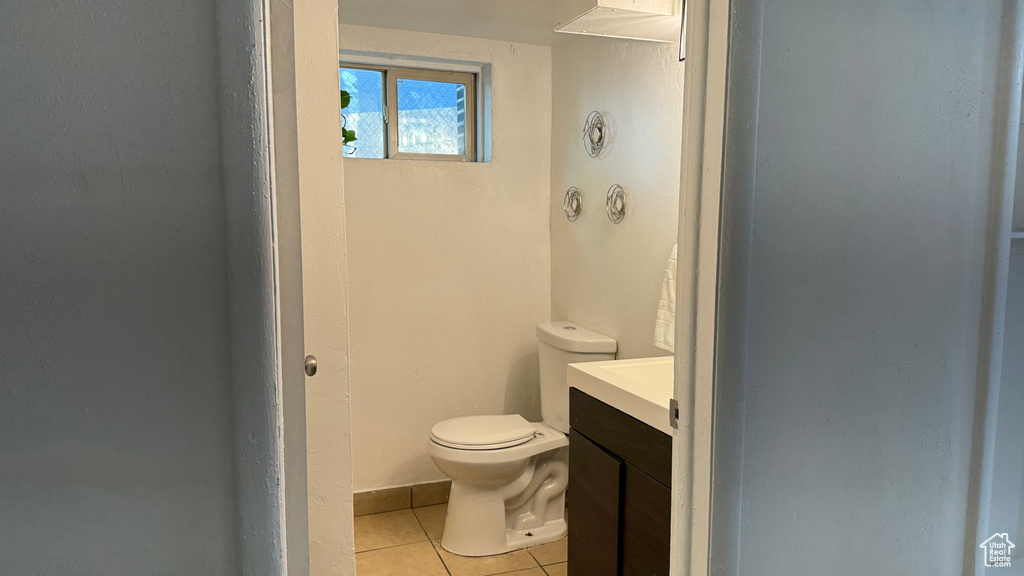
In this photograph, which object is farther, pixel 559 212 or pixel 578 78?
pixel 559 212

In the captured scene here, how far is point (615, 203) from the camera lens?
2387mm

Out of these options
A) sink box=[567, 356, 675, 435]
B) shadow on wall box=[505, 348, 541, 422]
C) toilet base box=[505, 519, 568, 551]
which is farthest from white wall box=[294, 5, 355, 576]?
shadow on wall box=[505, 348, 541, 422]

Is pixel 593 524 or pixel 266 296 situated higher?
pixel 266 296

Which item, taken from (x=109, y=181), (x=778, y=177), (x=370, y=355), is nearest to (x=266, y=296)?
(x=109, y=181)

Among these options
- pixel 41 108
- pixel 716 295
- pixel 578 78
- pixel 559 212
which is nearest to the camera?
pixel 41 108

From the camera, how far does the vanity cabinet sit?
1470 millimetres

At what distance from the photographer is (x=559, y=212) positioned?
2.80 meters

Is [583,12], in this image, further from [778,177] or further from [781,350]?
[781,350]

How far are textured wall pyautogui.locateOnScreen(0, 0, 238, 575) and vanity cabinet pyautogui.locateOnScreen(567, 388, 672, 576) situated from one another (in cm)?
94

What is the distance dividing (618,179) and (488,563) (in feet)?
4.51

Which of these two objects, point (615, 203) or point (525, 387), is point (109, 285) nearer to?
point (615, 203)

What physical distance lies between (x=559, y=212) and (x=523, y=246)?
202 mm

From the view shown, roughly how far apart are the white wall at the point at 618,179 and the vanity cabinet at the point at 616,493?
55 cm

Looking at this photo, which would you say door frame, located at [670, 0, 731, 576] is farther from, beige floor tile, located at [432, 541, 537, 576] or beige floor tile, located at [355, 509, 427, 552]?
beige floor tile, located at [355, 509, 427, 552]
